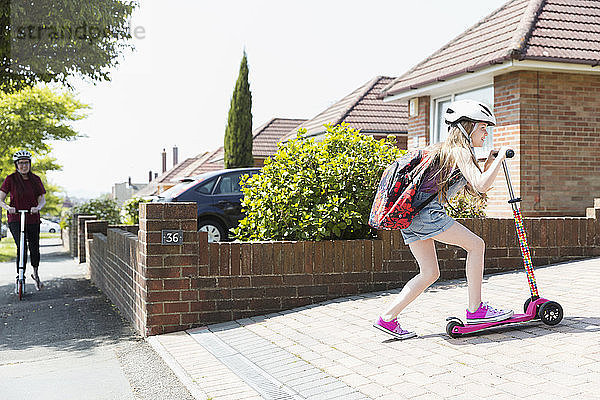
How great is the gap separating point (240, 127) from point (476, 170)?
26820mm

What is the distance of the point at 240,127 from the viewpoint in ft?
102

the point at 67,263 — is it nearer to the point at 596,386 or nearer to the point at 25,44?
the point at 25,44

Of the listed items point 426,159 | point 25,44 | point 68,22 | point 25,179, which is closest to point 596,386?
point 426,159

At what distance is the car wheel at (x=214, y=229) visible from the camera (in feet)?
40.3

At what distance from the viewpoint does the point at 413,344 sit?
17.0 feet

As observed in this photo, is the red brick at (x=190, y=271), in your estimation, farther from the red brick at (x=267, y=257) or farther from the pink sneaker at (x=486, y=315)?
the pink sneaker at (x=486, y=315)

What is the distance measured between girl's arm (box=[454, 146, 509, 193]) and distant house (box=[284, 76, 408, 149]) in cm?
1640

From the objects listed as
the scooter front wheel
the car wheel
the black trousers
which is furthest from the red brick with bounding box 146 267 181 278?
the car wheel

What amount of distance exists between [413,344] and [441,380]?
877mm

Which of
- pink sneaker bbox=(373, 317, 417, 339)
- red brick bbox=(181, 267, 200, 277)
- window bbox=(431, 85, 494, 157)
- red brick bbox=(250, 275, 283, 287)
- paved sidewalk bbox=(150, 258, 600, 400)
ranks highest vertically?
window bbox=(431, 85, 494, 157)

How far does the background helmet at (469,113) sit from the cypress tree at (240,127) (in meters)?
26.0

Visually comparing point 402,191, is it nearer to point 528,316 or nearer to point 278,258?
point 528,316

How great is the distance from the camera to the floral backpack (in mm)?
5117

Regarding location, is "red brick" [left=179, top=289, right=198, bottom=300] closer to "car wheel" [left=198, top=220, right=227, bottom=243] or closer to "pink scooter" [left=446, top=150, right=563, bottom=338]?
"pink scooter" [left=446, top=150, right=563, bottom=338]
